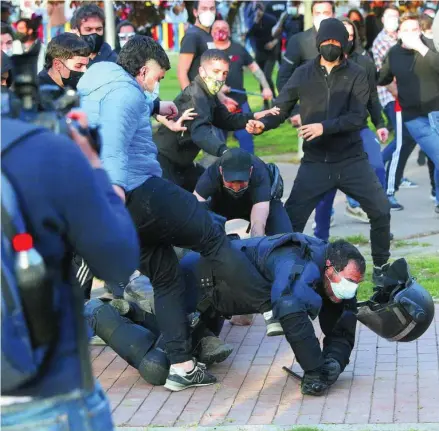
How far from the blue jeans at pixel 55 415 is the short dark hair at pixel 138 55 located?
2.94 m

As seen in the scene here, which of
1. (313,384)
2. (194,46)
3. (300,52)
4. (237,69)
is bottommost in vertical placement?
(313,384)

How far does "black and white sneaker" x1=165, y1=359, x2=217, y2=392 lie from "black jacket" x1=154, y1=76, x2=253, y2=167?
1941 mm

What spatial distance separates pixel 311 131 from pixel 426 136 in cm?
256

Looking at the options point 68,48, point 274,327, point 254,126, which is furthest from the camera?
point 254,126

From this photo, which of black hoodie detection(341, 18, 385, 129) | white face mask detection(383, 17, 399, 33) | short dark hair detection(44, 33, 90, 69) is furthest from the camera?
white face mask detection(383, 17, 399, 33)

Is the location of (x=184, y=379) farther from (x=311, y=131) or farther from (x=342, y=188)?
(x=342, y=188)

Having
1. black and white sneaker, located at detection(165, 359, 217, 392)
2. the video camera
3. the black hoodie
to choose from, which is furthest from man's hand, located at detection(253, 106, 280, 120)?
the video camera

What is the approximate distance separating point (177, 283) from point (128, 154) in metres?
0.78

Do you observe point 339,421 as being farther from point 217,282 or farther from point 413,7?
point 413,7

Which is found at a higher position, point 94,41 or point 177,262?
point 94,41

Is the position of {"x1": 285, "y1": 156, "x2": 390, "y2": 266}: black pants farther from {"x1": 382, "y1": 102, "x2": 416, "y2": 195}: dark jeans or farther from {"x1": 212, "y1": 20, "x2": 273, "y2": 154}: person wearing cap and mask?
{"x1": 212, "y1": 20, "x2": 273, "y2": 154}: person wearing cap and mask

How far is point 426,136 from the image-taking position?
9.59 m

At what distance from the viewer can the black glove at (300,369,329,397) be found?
5312mm

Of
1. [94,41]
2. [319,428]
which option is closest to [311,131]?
[94,41]
